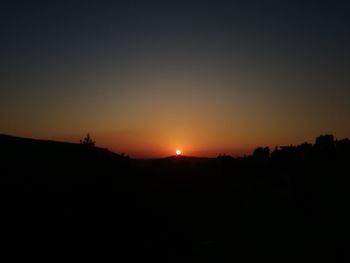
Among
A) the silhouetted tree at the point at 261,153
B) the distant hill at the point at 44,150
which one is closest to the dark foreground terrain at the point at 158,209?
the distant hill at the point at 44,150

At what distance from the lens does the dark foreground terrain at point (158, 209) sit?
53.2 feet

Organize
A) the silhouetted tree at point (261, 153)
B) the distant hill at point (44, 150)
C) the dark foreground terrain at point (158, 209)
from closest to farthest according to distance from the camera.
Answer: the dark foreground terrain at point (158, 209) → the distant hill at point (44, 150) → the silhouetted tree at point (261, 153)

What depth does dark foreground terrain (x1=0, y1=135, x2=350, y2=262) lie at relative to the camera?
1622cm

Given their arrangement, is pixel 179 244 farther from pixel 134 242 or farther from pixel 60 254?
pixel 60 254

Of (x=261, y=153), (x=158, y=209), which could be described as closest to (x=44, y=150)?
(x=158, y=209)

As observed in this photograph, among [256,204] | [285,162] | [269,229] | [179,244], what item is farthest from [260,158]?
[179,244]

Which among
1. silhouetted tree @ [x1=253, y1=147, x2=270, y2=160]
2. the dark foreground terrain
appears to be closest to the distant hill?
the dark foreground terrain

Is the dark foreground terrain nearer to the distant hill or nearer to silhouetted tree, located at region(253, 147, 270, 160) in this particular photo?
the distant hill

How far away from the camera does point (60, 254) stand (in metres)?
14.8

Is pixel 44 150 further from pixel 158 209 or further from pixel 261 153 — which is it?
pixel 261 153

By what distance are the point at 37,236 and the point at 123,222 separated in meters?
4.78

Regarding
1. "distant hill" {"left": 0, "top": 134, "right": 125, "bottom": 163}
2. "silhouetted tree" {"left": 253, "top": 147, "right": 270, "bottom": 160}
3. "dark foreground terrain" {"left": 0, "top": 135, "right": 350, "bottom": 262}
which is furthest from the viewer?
"silhouetted tree" {"left": 253, "top": 147, "right": 270, "bottom": 160}

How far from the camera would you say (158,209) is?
21.7m

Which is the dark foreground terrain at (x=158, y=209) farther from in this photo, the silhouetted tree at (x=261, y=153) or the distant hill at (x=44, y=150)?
the silhouetted tree at (x=261, y=153)
